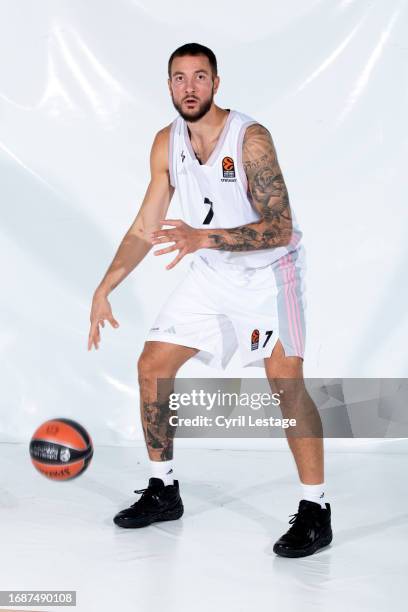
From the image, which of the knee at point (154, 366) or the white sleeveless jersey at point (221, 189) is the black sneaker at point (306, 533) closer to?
the knee at point (154, 366)

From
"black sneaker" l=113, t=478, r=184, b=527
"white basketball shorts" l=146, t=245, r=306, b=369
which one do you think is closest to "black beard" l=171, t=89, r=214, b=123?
"white basketball shorts" l=146, t=245, r=306, b=369

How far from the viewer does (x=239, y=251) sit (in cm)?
394

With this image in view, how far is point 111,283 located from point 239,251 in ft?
1.83

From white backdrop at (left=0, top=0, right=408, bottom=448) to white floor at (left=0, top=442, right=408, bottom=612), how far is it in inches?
20.6

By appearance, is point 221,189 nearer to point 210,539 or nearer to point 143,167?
point 210,539

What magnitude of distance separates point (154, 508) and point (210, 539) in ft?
0.92

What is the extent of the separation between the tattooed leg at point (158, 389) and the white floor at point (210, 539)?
0.31m

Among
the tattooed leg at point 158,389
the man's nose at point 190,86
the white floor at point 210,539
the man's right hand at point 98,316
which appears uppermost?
the man's nose at point 190,86

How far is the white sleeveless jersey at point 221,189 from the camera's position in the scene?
4.02 meters

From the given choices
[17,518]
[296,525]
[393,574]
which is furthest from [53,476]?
[393,574]

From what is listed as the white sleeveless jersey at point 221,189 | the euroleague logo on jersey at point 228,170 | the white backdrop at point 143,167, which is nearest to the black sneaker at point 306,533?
the white sleeveless jersey at point 221,189

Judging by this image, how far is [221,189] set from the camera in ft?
13.3

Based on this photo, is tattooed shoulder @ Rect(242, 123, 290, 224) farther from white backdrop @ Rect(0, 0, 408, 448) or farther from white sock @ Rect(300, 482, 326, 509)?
white backdrop @ Rect(0, 0, 408, 448)

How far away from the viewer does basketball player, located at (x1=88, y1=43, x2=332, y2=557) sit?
12.7 feet
